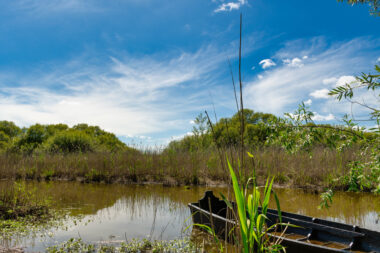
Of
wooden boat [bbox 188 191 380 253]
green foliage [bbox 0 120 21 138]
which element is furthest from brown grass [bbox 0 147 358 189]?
green foliage [bbox 0 120 21 138]

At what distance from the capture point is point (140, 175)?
12484 millimetres

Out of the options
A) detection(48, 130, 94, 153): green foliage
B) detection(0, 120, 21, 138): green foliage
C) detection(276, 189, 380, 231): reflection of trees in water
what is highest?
detection(0, 120, 21, 138): green foliage

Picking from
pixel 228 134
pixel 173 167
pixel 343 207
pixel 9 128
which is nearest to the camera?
pixel 228 134

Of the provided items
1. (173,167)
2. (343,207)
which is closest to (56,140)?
(173,167)

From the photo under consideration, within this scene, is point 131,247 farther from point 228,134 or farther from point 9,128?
point 9,128

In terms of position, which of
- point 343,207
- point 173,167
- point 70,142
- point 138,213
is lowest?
point 343,207

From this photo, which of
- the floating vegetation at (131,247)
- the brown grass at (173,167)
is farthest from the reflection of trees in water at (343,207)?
the floating vegetation at (131,247)

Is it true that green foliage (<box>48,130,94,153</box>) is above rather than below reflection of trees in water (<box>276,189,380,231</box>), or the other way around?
above

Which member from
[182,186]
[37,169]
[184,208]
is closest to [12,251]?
[184,208]

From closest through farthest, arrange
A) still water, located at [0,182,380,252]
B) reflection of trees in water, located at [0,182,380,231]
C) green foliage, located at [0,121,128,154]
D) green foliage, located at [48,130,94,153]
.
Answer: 1. still water, located at [0,182,380,252]
2. reflection of trees in water, located at [0,182,380,231]
3. green foliage, located at [0,121,128,154]
4. green foliage, located at [48,130,94,153]

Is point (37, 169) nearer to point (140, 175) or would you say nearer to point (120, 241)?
point (140, 175)

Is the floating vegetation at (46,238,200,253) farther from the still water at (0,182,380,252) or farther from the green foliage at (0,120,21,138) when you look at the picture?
→ the green foliage at (0,120,21,138)

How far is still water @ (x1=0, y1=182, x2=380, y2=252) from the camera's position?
472 cm

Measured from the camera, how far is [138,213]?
6.38 m
